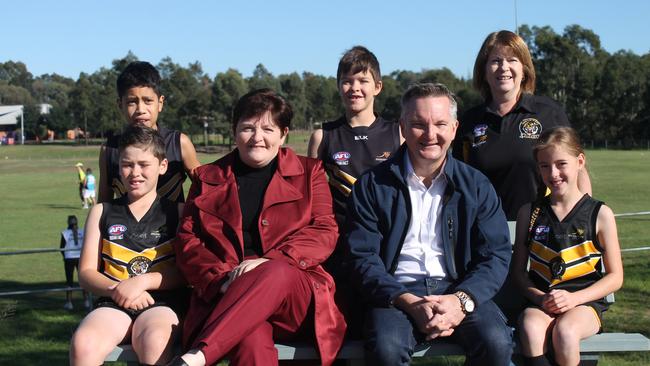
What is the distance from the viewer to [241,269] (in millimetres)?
3725

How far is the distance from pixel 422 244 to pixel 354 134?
4.39ft

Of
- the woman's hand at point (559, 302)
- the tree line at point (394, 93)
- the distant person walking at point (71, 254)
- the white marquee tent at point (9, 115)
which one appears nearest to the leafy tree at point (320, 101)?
the tree line at point (394, 93)

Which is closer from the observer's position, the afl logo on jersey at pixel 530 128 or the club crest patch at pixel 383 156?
the afl logo on jersey at pixel 530 128

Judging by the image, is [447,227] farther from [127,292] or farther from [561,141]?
[127,292]

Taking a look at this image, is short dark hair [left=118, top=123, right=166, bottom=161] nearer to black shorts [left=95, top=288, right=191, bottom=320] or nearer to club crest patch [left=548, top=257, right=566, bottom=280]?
black shorts [left=95, top=288, right=191, bottom=320]

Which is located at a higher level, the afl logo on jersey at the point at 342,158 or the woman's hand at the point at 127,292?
the afl logo on jersey at the point at 342,158

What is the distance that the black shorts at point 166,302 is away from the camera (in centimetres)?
402

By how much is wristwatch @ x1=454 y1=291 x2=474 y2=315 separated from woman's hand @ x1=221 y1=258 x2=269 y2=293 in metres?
1.02

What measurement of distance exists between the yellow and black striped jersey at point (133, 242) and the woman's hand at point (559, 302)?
2.16 m

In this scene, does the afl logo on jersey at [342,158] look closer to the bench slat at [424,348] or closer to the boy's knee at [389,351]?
the bench slat at [424,348]

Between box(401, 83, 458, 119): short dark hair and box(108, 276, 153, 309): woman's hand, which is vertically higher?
box(401, 83, 458, 119): short dark hair

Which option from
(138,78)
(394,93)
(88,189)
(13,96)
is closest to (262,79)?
(394,93)

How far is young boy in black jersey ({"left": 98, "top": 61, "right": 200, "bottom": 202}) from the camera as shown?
16.6 feet

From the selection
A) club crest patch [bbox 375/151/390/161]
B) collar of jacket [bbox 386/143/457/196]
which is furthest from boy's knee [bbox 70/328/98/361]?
club crest patch [bbox 375/151/390/161]
